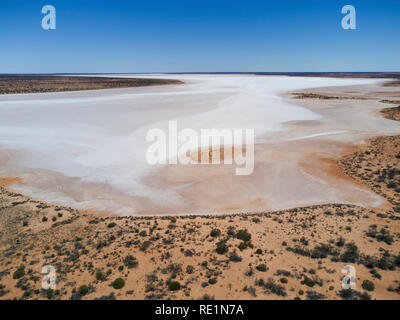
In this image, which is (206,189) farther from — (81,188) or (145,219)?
(81,188)

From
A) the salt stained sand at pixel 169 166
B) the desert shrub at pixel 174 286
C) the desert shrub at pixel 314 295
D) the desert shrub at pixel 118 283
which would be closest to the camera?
the desert shrub at pixel 314 295

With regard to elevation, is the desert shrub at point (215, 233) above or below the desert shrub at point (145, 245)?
above

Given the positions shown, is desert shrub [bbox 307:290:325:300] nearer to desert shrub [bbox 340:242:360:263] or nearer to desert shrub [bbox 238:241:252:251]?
desert shrub [bbox 340:242:360:263]

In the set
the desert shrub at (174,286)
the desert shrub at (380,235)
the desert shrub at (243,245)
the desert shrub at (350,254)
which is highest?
the desert shrub at (380,235)

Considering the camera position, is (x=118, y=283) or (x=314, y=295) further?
(x=118, y=283)

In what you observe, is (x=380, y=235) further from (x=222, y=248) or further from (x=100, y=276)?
(x=100, y=276)

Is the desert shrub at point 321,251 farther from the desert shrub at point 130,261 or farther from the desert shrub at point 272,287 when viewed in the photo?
the desert shrub at point 130,261

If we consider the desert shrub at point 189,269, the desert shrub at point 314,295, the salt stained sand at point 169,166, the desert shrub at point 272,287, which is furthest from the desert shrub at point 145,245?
the desert shrub at point 314,295

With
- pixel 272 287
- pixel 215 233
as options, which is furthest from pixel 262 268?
pixel 215 233
